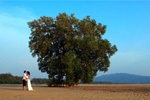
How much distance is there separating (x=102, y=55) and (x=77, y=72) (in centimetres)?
445

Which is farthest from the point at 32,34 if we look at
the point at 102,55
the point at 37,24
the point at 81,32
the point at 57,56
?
the point at 102,55

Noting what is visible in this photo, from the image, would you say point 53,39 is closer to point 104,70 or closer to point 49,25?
point 49,25

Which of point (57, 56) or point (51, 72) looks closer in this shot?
point (51, 72)

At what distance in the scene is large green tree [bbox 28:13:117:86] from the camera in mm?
30781

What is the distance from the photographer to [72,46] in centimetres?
3133

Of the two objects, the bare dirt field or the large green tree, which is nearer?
the bare dirt field

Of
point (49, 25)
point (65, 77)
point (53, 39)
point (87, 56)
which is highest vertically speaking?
point (49, 25)

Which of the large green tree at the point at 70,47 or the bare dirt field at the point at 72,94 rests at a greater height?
the large green tree at the point at 70,47

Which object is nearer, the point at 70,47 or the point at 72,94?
the point at 72,94

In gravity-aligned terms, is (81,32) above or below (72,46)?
above

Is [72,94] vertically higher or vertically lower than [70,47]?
lower

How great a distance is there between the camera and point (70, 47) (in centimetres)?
3086

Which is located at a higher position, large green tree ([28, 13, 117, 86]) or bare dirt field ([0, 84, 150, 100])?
large green tree ([28, 13, 117, 86])

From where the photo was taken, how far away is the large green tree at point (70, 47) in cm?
3078
